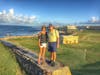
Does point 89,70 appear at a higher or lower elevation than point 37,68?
lower

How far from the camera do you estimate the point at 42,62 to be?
16.1 meters

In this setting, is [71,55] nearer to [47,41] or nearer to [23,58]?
[23,58]

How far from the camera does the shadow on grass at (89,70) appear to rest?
74.8 feet

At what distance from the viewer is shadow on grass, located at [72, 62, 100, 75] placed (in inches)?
898

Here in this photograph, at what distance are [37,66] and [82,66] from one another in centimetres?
1202

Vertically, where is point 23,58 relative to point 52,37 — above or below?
below

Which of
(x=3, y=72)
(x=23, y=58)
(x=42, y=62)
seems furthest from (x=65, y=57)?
(x=3, y=72)

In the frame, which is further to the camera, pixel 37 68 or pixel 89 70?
pixel 89 70

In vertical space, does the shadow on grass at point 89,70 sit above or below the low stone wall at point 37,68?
below

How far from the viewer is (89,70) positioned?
24469 millimetres

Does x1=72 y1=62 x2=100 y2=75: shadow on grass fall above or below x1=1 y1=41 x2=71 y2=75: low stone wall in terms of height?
below

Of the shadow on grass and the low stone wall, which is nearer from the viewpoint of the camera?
the low stone wall

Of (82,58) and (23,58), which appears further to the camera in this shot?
(82,58)

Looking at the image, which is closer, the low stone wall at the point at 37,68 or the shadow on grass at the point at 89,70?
the low stone wall at the point at 37,68
